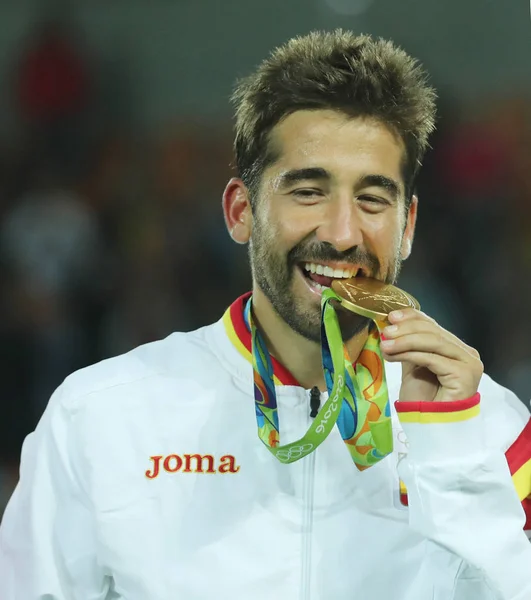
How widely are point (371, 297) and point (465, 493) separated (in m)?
Result: 0.38

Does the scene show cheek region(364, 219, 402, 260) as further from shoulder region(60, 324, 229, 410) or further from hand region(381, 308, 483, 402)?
shoulder region(60, 324, 229, 410)

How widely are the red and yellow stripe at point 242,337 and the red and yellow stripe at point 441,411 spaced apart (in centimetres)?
36

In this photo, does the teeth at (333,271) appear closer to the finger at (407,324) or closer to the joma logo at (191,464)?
the finger at (407,324)

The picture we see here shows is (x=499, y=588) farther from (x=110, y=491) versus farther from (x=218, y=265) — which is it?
(x=218, y=265)

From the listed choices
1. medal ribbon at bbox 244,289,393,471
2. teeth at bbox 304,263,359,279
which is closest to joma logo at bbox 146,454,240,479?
medal ribbon at bbox 244,289,393,471

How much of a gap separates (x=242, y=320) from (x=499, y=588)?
2.46 feet

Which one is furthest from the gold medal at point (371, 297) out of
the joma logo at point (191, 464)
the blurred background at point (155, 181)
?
the blurred background at point (155, 181)

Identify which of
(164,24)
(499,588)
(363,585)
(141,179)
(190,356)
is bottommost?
(363,585)

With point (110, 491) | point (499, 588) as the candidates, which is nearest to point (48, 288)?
point (110, 491)

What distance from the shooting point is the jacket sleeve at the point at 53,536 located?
1.69m

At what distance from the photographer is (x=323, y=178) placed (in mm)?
1650

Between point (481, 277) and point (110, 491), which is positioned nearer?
point (110, 491)

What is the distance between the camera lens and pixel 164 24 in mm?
2406

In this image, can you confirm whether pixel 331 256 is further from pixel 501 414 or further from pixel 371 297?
pixel 501 414
